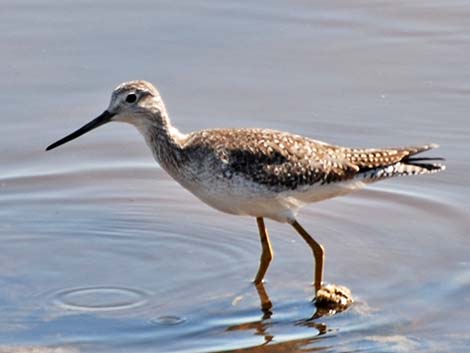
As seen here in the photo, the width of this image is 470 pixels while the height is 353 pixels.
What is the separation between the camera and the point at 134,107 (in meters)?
10.4

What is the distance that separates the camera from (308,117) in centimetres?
1288

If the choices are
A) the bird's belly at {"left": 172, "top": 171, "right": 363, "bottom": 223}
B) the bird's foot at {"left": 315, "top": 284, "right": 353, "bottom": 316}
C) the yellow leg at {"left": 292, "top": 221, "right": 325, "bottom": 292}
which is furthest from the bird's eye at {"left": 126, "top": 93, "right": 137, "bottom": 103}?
the bird's foot at {"left": 315, "top": 284, "right": 353, "bottom": 316}

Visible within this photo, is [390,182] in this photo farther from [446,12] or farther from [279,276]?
[446,12]

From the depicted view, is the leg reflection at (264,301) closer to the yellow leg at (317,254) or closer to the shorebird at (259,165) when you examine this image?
the shorebird at (259,165)

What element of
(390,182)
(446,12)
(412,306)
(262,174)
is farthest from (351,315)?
(446,12)

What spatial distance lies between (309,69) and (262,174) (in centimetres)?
408

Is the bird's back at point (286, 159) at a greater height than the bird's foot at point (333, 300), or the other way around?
the bird's back at point (286, 159)

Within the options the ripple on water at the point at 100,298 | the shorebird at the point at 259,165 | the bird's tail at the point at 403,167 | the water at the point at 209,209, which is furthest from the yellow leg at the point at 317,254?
the ripple on water at the point at 100,298

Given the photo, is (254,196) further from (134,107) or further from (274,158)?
(134,107)

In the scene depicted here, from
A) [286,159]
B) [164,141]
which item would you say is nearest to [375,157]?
[286,159]

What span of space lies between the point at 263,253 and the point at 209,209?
1.30 metres

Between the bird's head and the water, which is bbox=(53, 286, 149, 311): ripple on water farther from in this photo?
the bird's head

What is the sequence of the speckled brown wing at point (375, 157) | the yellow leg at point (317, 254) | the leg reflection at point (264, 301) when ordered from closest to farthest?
the leg reflection at point (264, 301) < the yellow leg at point (317, 254) < the speckled brown wing at point (375, 157)

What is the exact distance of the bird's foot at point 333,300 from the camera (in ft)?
31.9
